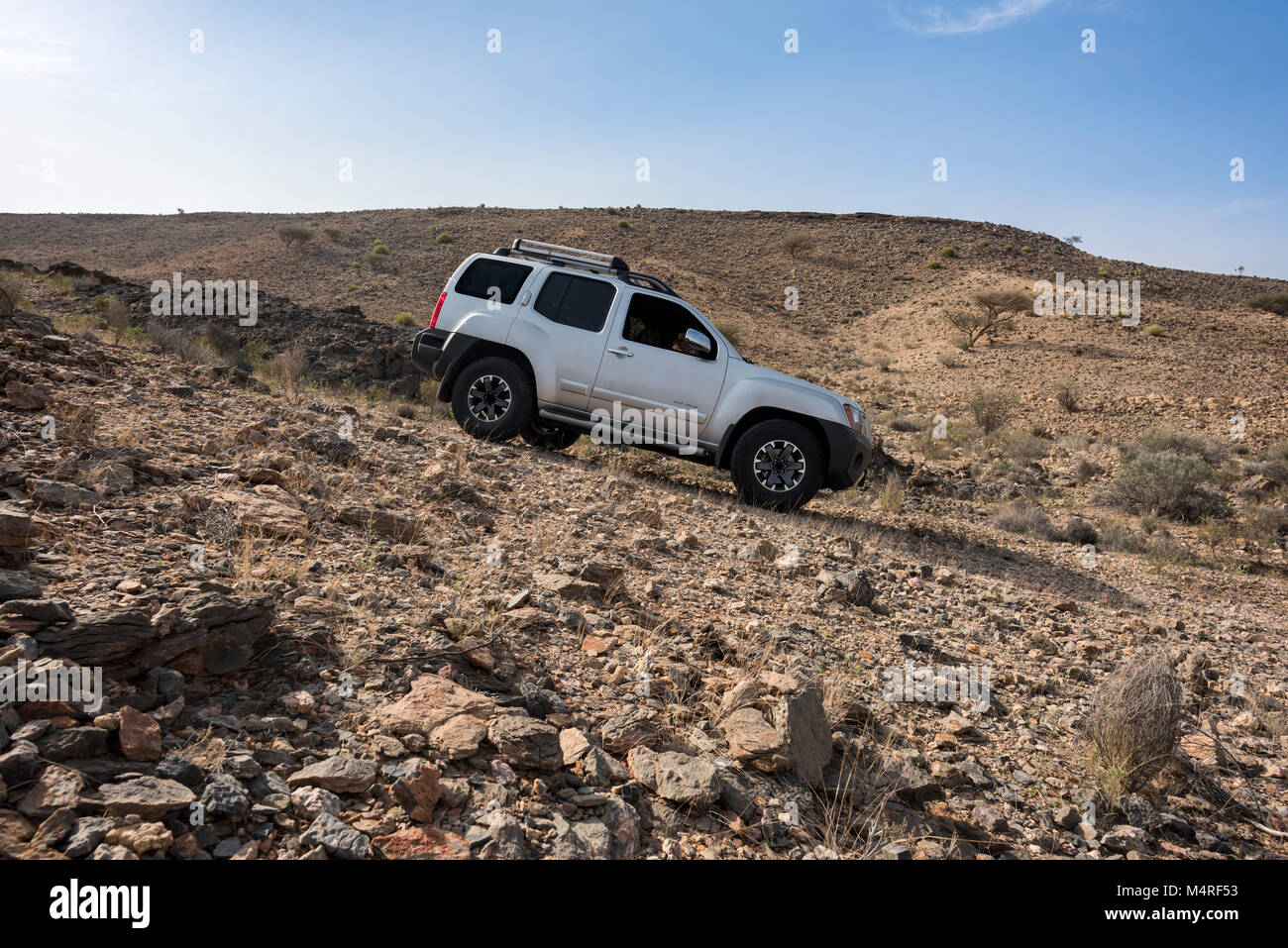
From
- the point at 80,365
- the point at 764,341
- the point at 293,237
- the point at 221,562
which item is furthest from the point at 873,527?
the point at 293,237

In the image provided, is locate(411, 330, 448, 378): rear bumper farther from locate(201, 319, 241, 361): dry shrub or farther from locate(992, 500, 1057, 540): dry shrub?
locate(992, 500, 1057, 540): dry shrub

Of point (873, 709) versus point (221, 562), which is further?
point (873, 709)

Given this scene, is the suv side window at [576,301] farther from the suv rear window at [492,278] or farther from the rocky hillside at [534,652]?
the rocky hillside at [534,652]

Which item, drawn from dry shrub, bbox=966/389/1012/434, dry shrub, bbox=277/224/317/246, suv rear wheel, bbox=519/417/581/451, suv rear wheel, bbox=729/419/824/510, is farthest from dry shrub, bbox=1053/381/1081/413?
dry shrub, bbox=277/224/317/246

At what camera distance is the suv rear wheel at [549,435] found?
9094 millimetres

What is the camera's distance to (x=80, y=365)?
6.88 meters

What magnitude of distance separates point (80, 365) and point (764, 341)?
975 inches

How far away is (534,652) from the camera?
12.6 ft

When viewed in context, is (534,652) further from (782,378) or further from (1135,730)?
(782,378)

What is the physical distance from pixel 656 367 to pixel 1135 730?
561cm

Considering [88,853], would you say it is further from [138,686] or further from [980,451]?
[980,451]

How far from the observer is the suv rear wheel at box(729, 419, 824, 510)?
8000 millimetres

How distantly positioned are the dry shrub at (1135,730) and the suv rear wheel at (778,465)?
4166 mm

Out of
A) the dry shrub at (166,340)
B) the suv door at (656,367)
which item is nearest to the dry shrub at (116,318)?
the dry shrub at (166,340)
